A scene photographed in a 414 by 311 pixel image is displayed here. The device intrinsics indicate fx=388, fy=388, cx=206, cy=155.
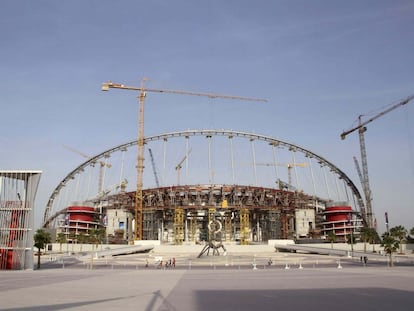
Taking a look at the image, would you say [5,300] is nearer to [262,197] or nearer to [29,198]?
[29,198]

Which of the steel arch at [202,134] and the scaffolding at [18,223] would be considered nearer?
the scaffolding at [18,223]

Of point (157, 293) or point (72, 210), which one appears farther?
point (72, 210)

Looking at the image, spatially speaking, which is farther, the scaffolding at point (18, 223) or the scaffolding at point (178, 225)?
the scaffolding at point (178, 225)

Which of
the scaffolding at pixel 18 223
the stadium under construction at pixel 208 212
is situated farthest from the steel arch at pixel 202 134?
the scaffolding at pixel 18 223

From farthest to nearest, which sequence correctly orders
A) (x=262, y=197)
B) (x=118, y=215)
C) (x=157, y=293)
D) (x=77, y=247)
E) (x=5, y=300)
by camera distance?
(x=118, y=215) < (x=262, y=197) < (x=77, y=247) < (x=157, y=293) < (x=5, y=300)

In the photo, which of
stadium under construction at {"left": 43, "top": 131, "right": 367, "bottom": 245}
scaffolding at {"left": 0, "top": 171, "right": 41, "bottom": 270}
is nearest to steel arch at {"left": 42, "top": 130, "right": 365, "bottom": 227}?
stadium under construction at {"left": 43, "top": 131, "right": 367, "bottom": 245}

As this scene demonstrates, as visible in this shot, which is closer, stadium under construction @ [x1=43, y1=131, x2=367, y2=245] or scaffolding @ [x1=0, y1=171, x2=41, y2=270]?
scaffolding @ [x1=0, y1=171, x2=41, y2=270]

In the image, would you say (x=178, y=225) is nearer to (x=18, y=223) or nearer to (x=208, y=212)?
(x=208, y=212)

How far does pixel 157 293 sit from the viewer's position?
2216cm

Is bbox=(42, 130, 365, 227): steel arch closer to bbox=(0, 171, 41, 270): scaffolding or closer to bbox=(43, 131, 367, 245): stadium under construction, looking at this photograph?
bbox=(43, 131, 367, 245): stadium under construction

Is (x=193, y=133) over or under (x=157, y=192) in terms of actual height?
over

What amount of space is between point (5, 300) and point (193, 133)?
384 ft

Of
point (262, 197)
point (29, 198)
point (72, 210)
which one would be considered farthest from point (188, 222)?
point (29, 198)

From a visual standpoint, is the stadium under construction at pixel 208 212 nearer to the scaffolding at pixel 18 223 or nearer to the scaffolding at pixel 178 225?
the scaffolding at pixel 178 225
